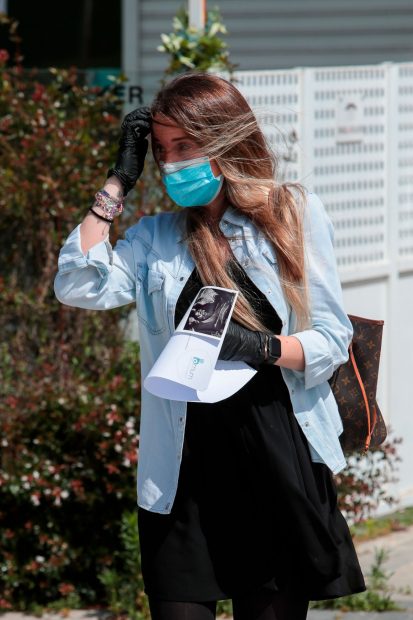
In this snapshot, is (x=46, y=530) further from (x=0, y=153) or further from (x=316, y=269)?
(x=316, y=269)

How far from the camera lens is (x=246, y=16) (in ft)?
23.4

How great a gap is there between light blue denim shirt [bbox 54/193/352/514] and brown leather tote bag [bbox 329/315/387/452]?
11cm

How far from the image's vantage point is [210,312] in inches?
108

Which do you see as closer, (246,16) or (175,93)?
(175,93)

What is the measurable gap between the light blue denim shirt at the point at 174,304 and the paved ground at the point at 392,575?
6.24 feet

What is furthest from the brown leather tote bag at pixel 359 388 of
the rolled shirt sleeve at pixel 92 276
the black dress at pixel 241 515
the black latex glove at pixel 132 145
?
the black latex glove at pixel 132 145

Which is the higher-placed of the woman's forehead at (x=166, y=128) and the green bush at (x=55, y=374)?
the woman's forehead at (x=166, y=128)

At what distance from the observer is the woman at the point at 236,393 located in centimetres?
289

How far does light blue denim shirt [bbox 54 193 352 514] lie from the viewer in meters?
2.92

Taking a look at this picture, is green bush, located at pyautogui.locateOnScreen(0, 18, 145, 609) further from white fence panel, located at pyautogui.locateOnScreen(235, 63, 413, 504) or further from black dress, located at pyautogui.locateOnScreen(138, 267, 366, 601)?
black dress, located at pyautogui.locateOnScreen(138, 267, 366, 601)

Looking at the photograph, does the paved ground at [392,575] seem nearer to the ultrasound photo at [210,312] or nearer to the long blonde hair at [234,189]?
the long blonde hair at [234,189]

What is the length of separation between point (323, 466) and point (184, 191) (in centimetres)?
78

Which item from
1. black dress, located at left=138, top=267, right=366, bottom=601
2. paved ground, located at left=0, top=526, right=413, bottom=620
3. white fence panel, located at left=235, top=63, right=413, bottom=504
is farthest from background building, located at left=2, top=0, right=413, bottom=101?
black dress, located at left=138, top=267, right=366, bottom=601

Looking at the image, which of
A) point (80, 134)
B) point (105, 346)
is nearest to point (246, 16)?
point (80, 134)
